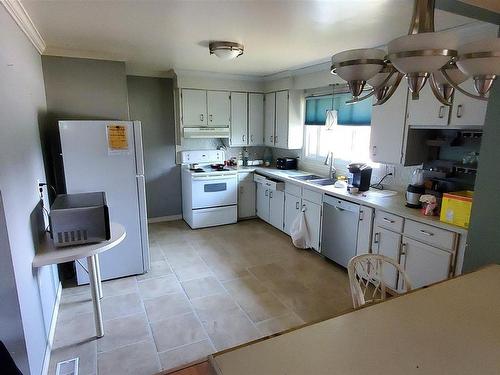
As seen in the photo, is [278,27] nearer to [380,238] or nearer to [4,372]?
[380,238]

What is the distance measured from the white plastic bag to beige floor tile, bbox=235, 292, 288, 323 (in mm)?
1142

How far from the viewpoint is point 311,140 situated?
189 inches

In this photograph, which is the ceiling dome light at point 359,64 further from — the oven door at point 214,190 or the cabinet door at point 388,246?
the oven door at point 214,190

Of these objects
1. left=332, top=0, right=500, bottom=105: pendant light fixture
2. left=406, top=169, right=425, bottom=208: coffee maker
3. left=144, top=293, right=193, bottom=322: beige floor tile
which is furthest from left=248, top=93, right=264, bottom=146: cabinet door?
left=332, top=0, right=500, bottom=105: pendant light fixture

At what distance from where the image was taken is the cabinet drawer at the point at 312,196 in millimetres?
3692

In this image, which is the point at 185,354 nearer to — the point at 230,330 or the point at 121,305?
the point at 230,330

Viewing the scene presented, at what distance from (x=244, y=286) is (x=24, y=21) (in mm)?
2877

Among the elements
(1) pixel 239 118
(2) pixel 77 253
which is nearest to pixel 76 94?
(2) pixel 77 253

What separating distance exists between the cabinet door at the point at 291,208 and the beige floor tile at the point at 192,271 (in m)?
1.39

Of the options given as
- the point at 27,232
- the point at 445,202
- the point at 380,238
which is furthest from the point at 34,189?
the point at 445,202

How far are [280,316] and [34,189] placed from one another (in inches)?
87.4

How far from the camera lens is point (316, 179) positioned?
4.22m

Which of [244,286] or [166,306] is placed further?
[244,286]

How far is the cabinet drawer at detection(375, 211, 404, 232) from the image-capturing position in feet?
8.94
